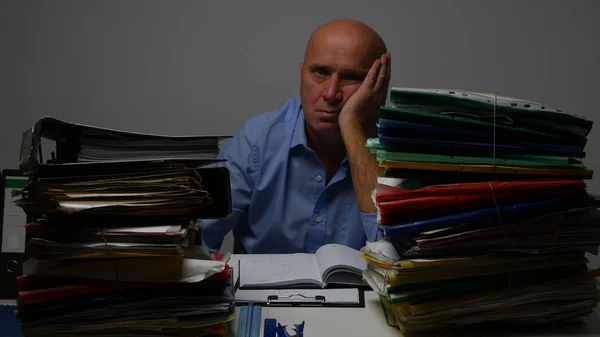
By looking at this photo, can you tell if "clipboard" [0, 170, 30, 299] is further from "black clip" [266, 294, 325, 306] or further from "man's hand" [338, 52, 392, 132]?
"man's hand" [338, 52, 392, 132]

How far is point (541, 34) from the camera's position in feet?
8.68

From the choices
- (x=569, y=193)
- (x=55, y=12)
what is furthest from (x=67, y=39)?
(x=569, y=193)

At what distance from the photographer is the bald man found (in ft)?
6.19

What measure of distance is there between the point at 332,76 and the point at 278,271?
758 mm

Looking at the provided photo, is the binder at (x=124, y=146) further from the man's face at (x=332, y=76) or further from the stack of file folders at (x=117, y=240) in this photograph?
the man's face at (x=332, y=76)

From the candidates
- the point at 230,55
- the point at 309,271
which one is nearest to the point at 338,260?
→ the point at 309,271

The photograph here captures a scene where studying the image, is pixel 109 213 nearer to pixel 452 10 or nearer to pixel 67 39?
pixel 67 39

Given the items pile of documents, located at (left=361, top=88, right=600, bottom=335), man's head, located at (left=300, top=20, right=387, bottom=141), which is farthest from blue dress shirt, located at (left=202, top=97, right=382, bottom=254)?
pile of documents, located at (left=361, top=88, right=600, bottom=335)

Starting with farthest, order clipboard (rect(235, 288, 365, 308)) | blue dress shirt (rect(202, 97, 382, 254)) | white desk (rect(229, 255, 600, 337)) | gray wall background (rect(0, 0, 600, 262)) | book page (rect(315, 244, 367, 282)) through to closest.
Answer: gray wall background (rect(0, 0, 600, 262)) < blue dress shirt (rect(202, 97, 382, 254)) < book page (rect(315, 244, 367, 282)) < clipboard (rect(235, 288, 365, 308)) < white desk (rect(229, 255, 600, 337))

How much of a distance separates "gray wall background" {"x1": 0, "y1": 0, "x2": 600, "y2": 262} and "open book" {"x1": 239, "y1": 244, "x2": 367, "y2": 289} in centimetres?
137

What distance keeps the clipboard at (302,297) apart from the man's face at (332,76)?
2.47 feet

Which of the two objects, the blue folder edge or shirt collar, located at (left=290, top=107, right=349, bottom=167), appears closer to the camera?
the blue folder edge

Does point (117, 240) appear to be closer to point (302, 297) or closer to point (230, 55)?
point (302, 297)

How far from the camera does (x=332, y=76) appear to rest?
6.16 feet
